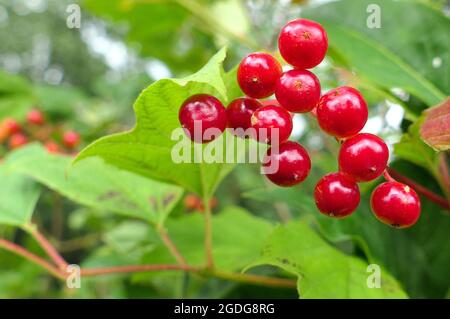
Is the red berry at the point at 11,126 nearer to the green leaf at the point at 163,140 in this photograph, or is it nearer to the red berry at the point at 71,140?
the red berry at the point at 71,140

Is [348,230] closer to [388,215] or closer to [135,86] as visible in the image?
[388,215]

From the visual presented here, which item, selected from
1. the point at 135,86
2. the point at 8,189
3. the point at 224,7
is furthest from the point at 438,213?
the point at 135,86

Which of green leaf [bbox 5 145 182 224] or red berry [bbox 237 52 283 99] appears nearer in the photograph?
red berry [bbox 237 52 283 99]

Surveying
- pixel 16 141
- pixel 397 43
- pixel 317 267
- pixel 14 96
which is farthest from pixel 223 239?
pixel 14 96

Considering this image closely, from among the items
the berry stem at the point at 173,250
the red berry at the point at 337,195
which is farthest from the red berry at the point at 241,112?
the berry stem at the point at 173,250

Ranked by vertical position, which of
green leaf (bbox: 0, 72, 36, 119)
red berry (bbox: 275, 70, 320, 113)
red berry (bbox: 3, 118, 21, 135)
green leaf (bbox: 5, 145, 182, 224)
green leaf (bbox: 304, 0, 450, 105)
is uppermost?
green leaf (bbox: 0, 72, 36, 119)

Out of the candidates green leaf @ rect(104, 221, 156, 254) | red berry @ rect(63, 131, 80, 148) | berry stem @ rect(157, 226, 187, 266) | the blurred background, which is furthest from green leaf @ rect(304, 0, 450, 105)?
red berry @ rect(63, 131, 80, 148)

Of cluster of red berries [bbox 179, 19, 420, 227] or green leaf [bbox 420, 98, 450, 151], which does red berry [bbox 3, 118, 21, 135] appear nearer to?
cluster of red berries [bbox 179, 19, 420, 227]
